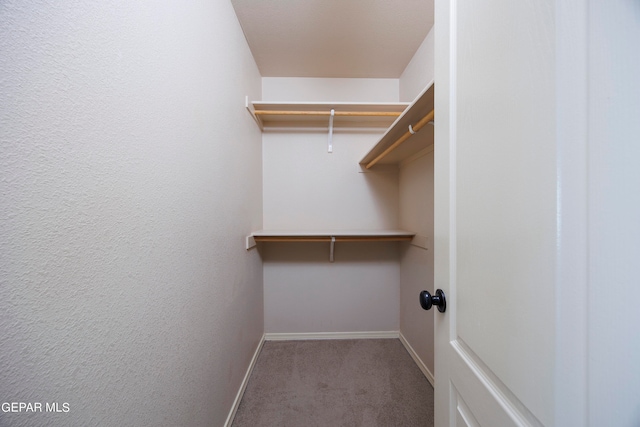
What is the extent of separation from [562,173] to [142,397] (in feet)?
3.46

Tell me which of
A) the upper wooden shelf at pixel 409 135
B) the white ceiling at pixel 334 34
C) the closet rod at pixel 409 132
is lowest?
the closet rod at pixel 409 132

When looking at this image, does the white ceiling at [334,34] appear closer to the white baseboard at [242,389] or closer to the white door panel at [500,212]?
the white door panel at [500,212]

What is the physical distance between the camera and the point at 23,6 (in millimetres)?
395

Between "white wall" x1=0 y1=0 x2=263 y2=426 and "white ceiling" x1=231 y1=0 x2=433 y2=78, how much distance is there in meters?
0.55

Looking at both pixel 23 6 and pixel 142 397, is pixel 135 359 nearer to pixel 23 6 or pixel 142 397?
pixel 142 397

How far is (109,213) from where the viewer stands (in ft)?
1.78

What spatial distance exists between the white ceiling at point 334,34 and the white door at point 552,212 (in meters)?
1.18

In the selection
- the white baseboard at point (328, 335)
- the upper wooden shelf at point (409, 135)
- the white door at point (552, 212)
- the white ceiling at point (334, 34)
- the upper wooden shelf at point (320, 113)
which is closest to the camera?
the white door at point (552, 212)

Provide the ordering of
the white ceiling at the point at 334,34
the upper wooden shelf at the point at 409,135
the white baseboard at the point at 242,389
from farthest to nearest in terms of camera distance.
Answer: the white ceiling at the point at 334,34 → the white baseboard at the point at 242,389 → the upper wooden shelf at the point at 409,135

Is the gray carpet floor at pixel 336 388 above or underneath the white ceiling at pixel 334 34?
underneath

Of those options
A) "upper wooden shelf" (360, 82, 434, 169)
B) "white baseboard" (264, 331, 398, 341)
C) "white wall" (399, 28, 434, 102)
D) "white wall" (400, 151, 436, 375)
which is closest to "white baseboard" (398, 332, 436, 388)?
"white wall" (400, 151, 436, 375)

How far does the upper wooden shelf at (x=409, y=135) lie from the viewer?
1.04 m

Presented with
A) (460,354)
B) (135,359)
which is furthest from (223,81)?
(460,354)

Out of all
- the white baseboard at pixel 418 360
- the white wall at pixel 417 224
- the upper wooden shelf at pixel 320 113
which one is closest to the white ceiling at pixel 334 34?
the white wall at pixel 417 224
